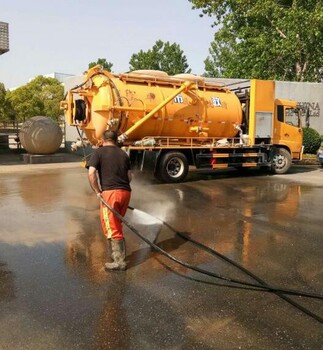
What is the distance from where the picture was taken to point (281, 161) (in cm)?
1508

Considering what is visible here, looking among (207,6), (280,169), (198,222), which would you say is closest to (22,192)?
(198,222)

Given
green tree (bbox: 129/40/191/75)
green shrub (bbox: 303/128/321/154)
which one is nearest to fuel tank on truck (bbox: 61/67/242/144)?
green shrub (bbox: 303/128/321/154)

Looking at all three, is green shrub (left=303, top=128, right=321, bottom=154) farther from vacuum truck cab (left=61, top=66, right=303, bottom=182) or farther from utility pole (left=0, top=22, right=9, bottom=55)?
utility pole (left=0, top=22, right=9, bottom=55)

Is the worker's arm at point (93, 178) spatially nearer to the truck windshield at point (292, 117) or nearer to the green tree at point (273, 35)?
the truck windshield at point (292, 117)

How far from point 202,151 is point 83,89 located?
427 centimetres

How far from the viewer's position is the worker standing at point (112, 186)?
499 cm

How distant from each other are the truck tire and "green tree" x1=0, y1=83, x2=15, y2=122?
88.9 ft

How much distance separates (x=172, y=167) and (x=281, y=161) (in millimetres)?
4870

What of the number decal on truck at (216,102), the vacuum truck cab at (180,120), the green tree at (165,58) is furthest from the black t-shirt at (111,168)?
the green tree at (165,58)

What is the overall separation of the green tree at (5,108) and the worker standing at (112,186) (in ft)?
108

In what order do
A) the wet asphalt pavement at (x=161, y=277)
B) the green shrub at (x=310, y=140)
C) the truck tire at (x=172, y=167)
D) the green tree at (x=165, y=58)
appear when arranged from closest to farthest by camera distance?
the wet asphalt pavement at (x=161, y=277) < the truck tire at (x=172, y=167) < the green shrub at (x=310, y=140) < the green tree at (x=165, y=58)

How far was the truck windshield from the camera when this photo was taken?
15.1 m

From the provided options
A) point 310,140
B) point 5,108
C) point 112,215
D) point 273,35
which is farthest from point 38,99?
point 112,215

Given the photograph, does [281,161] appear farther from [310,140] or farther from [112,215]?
[112,215]
